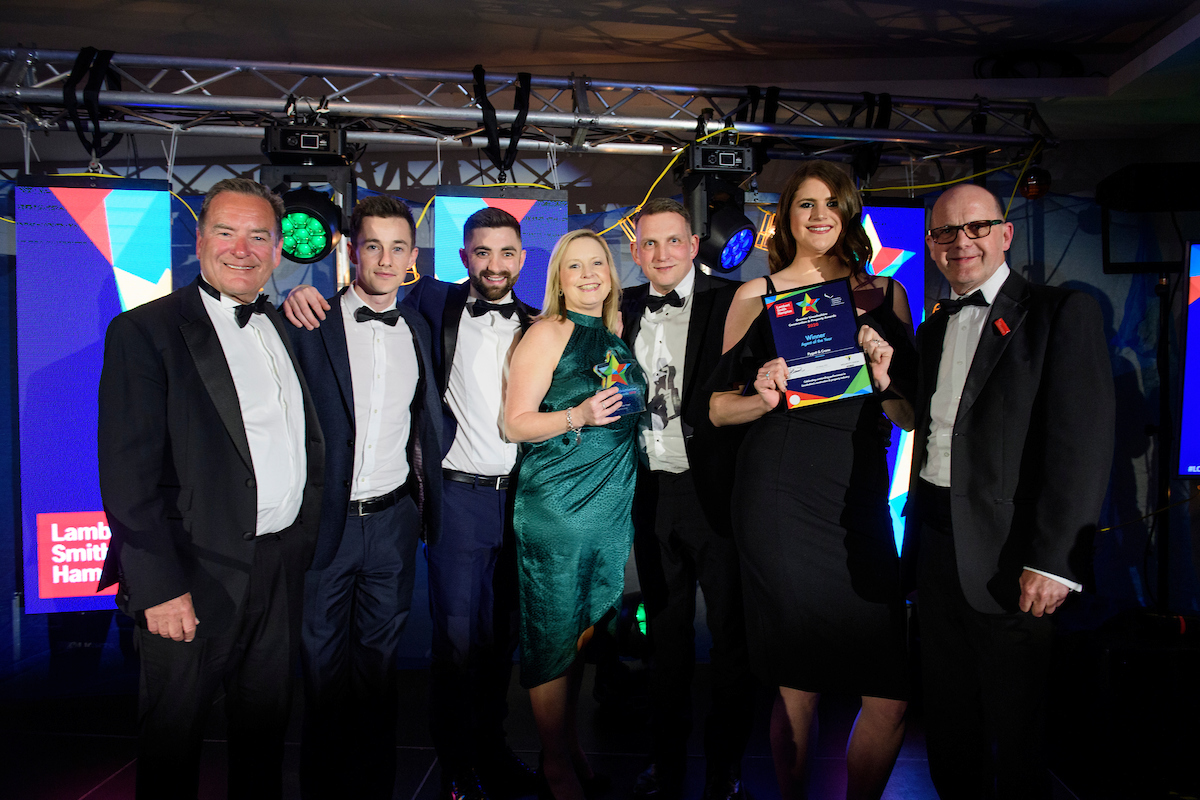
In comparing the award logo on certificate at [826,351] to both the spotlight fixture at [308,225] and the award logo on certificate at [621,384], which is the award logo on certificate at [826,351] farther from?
the spotlight fixture at [308,225]

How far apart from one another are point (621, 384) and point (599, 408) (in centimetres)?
15

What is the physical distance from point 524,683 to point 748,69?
4389mm

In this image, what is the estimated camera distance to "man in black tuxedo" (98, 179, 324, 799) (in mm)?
2023

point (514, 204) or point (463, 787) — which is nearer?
point (463, 787)

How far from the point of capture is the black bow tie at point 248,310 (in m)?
2.27

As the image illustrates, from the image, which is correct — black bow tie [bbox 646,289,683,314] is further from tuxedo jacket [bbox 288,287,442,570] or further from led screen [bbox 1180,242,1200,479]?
led screen [bbox 1180,242,1200,479]

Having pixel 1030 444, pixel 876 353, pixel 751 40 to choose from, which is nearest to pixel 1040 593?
pixel 1030 444

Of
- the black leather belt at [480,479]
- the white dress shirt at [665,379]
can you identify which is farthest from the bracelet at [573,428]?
the black leather belt at [480,479]

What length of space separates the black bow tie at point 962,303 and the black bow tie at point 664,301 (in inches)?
35.9

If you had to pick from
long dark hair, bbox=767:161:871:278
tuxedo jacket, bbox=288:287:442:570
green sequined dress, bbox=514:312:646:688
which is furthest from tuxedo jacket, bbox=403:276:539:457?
long dark hair, bbox=767:161:871:278

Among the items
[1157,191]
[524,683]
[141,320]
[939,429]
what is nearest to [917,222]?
[1157,191]

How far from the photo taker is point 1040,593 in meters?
1.98

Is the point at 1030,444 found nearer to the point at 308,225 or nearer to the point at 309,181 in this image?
the point at 308,225

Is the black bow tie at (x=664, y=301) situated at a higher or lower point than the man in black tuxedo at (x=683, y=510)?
higher
